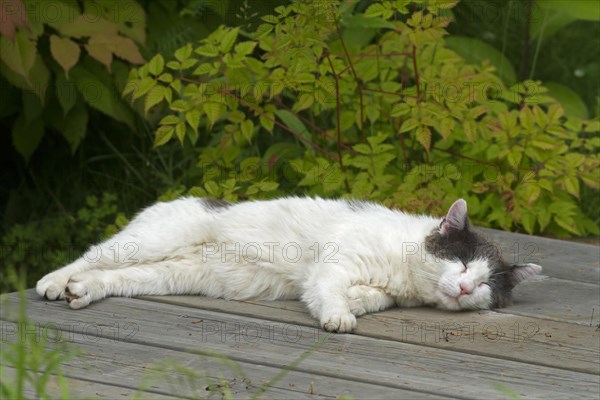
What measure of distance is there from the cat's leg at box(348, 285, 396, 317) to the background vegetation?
3.88ft

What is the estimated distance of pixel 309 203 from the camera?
12.6 feet

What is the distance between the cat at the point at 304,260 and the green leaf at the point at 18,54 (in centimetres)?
103

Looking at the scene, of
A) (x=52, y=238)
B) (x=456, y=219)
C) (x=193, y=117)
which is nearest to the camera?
(x=456, y=219)

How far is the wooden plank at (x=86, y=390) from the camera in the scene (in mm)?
2420

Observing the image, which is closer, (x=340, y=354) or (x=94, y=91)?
(x=340, y=354)

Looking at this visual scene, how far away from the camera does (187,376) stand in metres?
2.58

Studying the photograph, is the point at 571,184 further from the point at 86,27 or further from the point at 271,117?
the point at 86,27

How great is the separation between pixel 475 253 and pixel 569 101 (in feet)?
8.57

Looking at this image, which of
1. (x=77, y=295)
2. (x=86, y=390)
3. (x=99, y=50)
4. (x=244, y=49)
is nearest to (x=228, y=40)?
(x=244, y=49)

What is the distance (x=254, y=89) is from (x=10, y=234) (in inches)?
72.5

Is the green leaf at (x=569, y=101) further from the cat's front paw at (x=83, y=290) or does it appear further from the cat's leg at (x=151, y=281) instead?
the cat's front paw at (x=83, y=290)

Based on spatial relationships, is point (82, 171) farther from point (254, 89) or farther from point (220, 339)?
point (220, 339)

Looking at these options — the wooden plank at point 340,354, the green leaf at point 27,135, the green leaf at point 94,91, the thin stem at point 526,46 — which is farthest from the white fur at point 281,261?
the thin stem at point 526,46

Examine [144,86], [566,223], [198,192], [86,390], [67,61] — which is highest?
[67,61]
